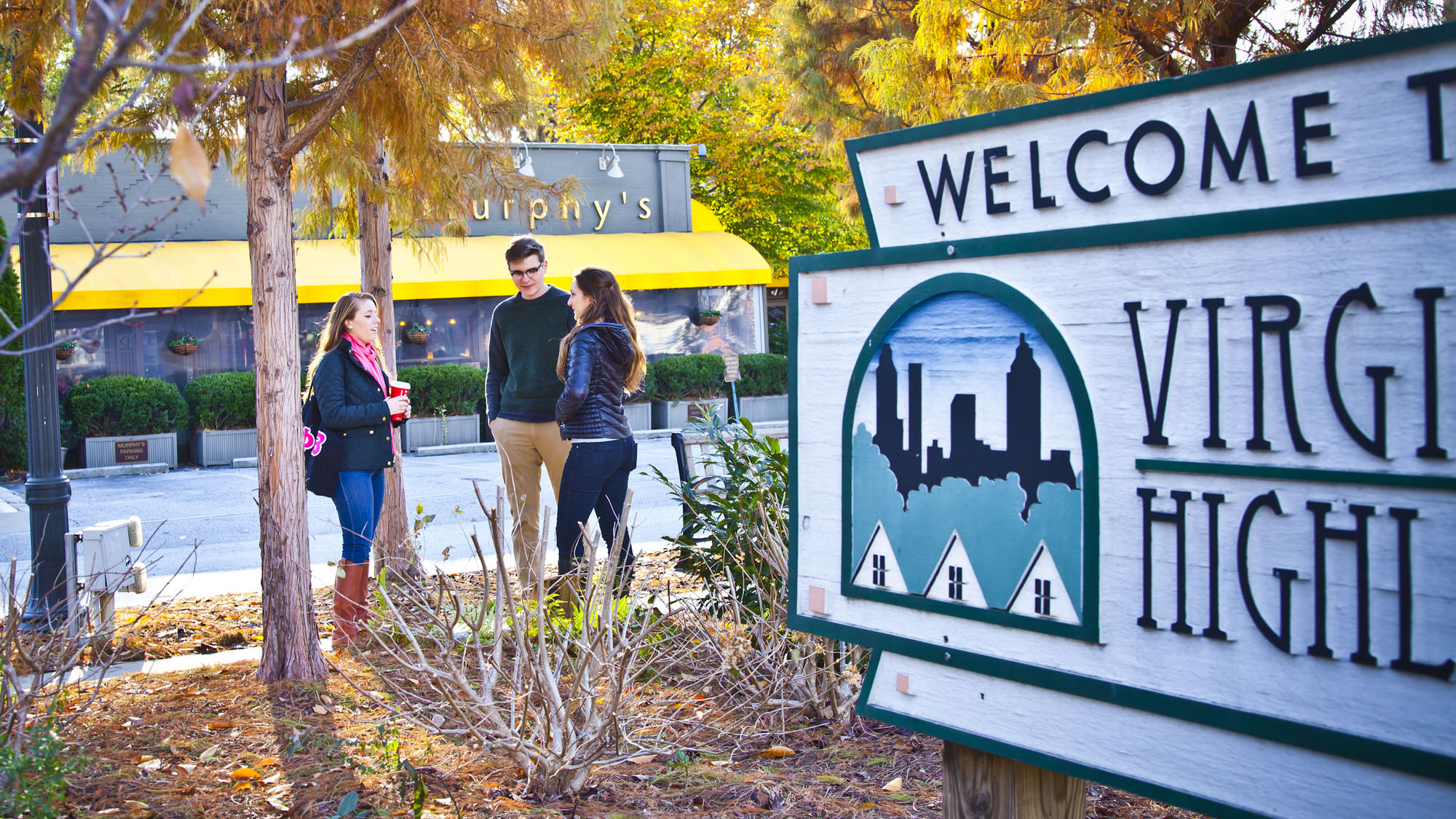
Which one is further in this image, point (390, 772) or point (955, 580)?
point (390, 772)

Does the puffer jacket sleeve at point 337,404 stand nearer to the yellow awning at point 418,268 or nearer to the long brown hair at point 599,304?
the long brown hair at point 599,304

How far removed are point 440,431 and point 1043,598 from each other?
14933 mm

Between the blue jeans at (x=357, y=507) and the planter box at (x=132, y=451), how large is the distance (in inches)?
418

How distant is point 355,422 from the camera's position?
477 centimetres

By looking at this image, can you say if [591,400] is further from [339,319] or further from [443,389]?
[443,389]

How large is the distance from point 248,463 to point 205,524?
5110mm

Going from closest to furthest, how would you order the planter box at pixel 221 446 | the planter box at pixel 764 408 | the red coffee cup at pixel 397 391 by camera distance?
the red coffee cup at pixel 397 391 → the planter box at pixel 221 446 → the planter box at pixel 764 408

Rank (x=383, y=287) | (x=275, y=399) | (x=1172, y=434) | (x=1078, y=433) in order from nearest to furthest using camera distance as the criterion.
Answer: (x=1172, y=434) → (x=1078, y=433) → (x=275, y=399) → (x=383, y=287)

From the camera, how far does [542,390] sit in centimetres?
520

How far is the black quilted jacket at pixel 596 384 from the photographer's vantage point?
4602 mm

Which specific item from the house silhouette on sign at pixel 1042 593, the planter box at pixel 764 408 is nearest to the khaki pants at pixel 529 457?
the house silhouette on sign at pixel 1042 593

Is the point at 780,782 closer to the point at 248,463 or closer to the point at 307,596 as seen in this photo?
the point at 307,596

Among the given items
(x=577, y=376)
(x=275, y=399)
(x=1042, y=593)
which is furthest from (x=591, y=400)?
(x=1042, y=593)

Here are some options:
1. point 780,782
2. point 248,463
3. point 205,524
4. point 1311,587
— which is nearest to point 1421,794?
point 1311,587
